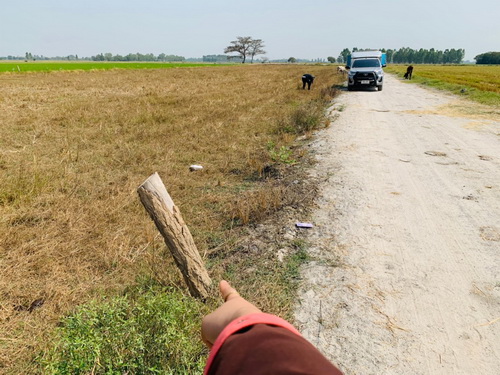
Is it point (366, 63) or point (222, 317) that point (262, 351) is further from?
point (366, 63)

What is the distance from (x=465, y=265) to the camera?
11.4 ft

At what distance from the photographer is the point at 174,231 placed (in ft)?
9.29

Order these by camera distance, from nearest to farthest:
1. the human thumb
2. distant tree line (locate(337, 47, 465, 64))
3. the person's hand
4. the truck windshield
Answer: the person's hand, the human thumb, the truck windshield, distant tree line (locate(337, 47, 465, 64))

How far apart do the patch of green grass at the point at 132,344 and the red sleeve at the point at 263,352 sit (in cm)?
170

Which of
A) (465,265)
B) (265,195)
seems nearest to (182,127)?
(265,195)

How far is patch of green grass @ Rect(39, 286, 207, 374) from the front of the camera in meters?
2.08

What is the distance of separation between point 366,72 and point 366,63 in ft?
4.86

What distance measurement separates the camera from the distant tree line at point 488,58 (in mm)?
136250

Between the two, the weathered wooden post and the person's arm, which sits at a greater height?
the person's arm

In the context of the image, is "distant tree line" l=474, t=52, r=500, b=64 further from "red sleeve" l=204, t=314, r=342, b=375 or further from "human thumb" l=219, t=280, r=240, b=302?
"red sleeve" l=204, t=314, r=342, b=375

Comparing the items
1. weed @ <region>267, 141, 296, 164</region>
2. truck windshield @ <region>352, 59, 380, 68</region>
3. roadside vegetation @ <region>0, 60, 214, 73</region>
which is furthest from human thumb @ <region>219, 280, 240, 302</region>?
roadside vegetation @ <region>0, 60, 214, 73</region>

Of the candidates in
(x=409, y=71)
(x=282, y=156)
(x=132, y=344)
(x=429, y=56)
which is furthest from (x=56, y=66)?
(x=429, y=56)

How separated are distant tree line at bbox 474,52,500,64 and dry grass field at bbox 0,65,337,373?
173 m

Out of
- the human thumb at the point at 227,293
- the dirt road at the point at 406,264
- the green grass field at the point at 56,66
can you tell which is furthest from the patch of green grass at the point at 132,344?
the green grass field at the point at 56,66
